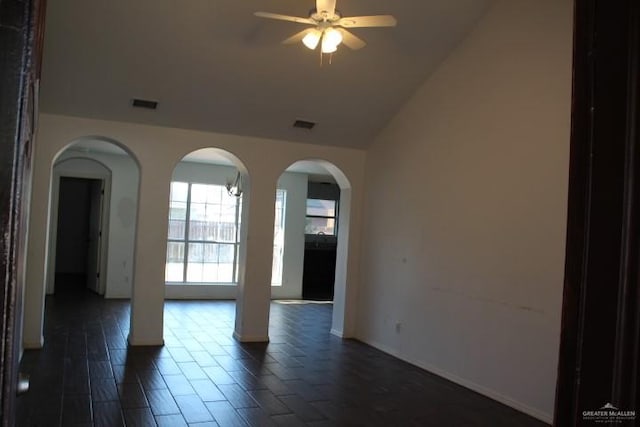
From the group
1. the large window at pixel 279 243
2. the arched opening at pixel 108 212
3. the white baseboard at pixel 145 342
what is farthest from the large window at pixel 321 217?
the white baseboard at pixel 145 342

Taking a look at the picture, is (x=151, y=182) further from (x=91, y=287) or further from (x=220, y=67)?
(x=91, y=287)

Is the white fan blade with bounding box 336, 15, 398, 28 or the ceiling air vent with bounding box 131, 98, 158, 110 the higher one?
the white fan blade with bounding box 336, 15, 398, 28

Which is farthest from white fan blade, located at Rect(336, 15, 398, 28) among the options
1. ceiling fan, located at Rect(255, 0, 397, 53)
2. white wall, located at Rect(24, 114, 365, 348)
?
white wall, located at Rect(24, 114, 365, 348)

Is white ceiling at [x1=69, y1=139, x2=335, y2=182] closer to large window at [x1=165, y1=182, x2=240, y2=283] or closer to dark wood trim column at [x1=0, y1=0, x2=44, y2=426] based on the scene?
large window at [x1=165, y1=182, x2=240, y2=283]

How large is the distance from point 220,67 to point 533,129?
2.99 metres

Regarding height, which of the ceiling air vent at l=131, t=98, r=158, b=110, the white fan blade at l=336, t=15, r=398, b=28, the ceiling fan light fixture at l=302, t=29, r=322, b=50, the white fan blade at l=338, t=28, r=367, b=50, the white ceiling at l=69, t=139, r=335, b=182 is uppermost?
the white fan blade at l=336, t=15, r=398, b=28

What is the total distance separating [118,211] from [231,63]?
512 cm

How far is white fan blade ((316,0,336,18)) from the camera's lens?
3.37 metres

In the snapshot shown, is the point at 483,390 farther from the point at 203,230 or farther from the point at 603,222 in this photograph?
the point at 203,230

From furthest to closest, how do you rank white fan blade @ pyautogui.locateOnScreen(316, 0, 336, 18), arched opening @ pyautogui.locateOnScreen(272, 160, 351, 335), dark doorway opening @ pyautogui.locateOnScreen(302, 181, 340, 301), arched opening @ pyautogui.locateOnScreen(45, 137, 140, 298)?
dark doorway opening @ pyautogui.locateOnScreen(302, 181, 340, 301)
arched opening @ pyautogui.locateOnScreen(272, 160, 351, 335)
arched opening @ pyautogui.locateOnScreen(45, 137, 140, 298)
white fan blade @ pyautogui.locateOnScreen(316, 0, 336, 18)

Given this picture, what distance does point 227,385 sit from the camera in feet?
14.6

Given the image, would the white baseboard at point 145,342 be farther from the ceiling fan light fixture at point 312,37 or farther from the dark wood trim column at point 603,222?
the dark wood trim column at point 603,222

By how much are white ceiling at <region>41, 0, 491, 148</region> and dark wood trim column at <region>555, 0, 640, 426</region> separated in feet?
13.4

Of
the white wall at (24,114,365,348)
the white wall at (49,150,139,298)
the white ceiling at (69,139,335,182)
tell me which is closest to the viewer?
the white wall at (24,114,365,348)
